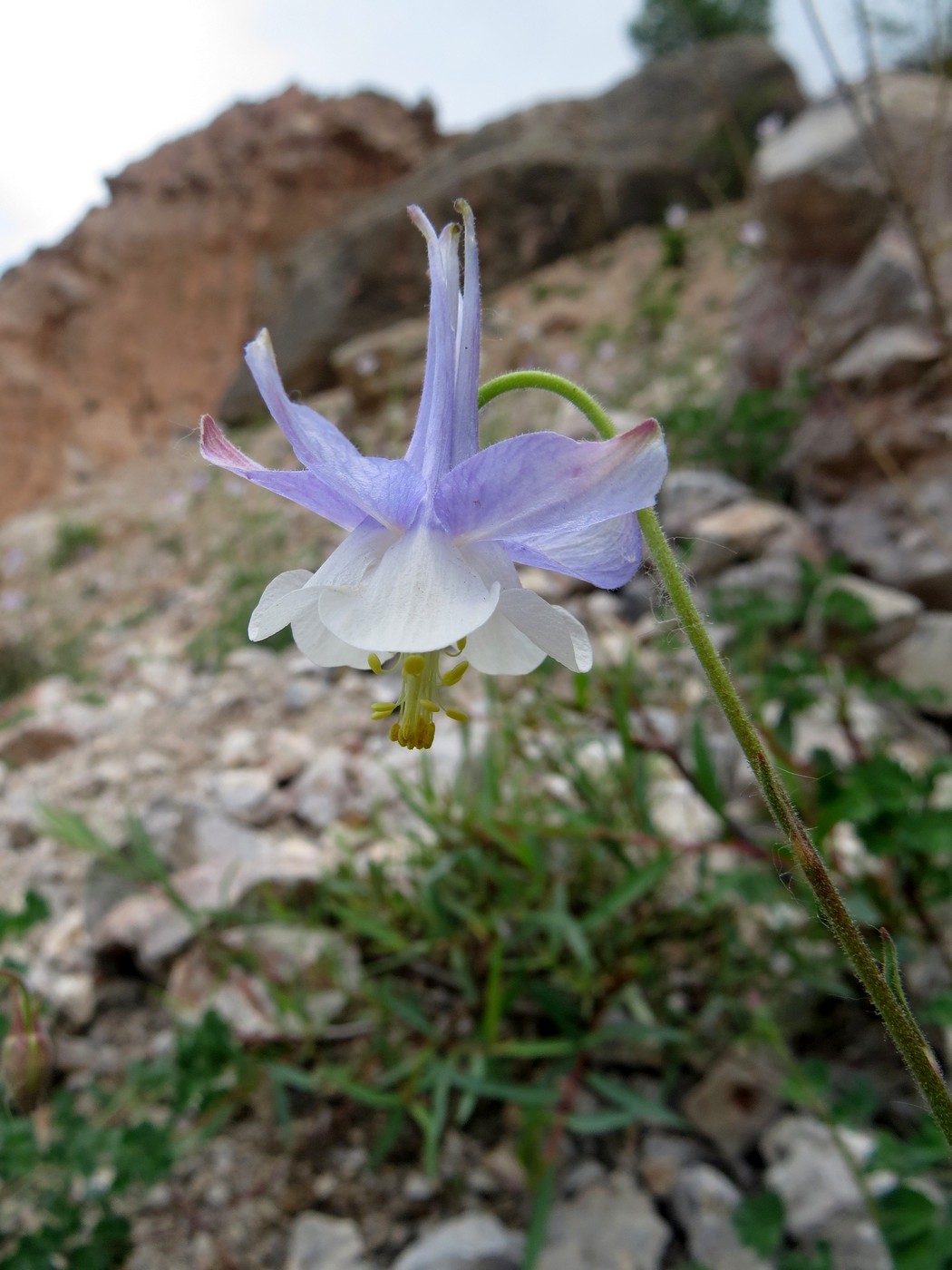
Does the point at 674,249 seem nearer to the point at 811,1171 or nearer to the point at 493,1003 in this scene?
the point at 493,1003

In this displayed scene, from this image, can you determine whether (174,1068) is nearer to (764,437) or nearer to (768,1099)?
(768,1099)

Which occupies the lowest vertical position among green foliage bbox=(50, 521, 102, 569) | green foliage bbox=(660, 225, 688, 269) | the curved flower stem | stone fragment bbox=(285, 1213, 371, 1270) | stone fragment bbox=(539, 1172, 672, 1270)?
green foliage bbox=(660, 225, 688, 269)

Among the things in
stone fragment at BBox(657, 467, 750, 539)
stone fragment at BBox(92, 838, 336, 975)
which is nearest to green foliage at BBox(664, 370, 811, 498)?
stone fragment at BBox(657, 467, 750, 539)

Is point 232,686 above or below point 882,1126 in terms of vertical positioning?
above

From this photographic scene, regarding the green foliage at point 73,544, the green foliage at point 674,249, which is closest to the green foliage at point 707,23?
the green foliage at point 674,249

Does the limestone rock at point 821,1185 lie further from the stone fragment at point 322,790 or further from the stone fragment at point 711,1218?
the stone fragment at point 322,790

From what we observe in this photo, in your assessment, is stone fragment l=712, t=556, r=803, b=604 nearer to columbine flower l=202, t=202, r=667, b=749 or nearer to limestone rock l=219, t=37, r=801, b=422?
columbine flower l=202, t=202, r=667, b=749

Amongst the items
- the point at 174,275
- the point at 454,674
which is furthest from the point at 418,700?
the point at 174,275

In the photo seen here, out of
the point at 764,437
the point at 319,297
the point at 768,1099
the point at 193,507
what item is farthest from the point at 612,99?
the point at 768,1099
